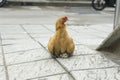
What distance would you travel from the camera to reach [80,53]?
5066mm

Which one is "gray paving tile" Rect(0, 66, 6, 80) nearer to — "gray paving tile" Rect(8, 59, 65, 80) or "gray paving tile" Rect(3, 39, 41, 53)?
"gray paving tile" Rect(8, 59, 65, 80)

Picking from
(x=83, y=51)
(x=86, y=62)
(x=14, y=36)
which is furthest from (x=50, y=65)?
(x=14, y=36)

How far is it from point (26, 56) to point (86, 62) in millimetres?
926

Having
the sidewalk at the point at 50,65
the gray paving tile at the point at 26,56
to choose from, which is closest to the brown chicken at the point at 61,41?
the sidewalk at the point at 50,65

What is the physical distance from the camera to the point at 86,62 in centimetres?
452

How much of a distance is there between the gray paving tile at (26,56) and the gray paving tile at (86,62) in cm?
41

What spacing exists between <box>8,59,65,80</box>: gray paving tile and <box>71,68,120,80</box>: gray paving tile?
0.25m

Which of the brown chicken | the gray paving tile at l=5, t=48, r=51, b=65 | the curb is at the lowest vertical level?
the curb

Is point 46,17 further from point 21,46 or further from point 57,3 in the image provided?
point 21,46

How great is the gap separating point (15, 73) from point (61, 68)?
586 millimetres

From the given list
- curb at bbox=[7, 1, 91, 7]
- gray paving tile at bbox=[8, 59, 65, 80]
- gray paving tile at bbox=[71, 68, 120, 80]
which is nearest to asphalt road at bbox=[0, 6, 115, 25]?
curb at bbox=[7, 1, 91, 7]

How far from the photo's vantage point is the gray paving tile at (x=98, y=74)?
151 inches

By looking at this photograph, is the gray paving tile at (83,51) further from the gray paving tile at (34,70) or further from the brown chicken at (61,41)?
the gray paving tile at (34,70)

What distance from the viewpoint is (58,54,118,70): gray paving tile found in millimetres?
4320
